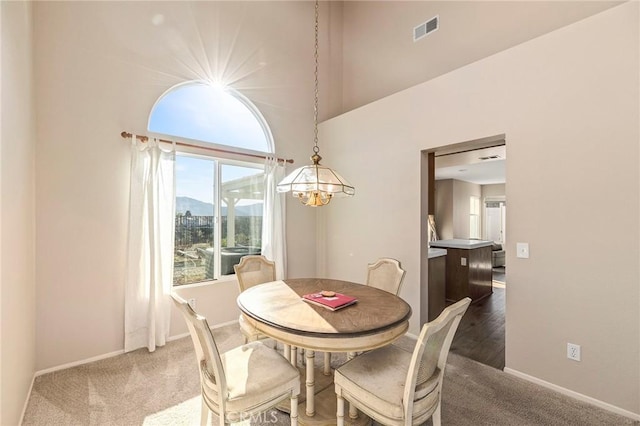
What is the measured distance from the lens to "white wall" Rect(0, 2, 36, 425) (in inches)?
66.9

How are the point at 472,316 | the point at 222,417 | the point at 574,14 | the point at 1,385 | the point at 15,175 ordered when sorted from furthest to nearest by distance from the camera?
the point at 472,316
the point at 574,14
the point at 15,175
the point at 1,385
the point at 222,417

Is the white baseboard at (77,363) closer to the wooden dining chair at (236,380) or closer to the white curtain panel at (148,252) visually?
the white curtain panel at (148,252)

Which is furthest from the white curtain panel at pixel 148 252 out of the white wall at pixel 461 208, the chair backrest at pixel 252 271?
the white wall at pixel 461 208

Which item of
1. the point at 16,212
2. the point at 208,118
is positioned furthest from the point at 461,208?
the point at 16,212

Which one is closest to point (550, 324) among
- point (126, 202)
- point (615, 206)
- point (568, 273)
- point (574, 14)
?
point (568, 273)

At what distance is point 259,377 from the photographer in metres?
1.66

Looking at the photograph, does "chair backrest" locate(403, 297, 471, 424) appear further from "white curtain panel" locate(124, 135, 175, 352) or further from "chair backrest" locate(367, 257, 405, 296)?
→ "white curtain panel" locate(124, 135, 175, 352)

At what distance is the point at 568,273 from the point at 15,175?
13.7 feet

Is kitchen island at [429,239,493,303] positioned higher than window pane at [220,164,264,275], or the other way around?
window pane at [220,164,264,275]

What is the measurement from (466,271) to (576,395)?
2561mm

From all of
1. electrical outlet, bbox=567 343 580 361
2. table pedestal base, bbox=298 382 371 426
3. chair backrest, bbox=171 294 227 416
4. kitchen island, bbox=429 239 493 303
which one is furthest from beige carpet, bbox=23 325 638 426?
kitchen island, bbox=429 239 493 303

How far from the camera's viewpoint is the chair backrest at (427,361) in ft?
4.63

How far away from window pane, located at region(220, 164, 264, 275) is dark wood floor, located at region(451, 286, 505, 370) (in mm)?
2870

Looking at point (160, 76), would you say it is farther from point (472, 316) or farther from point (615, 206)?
point (472, 316)
